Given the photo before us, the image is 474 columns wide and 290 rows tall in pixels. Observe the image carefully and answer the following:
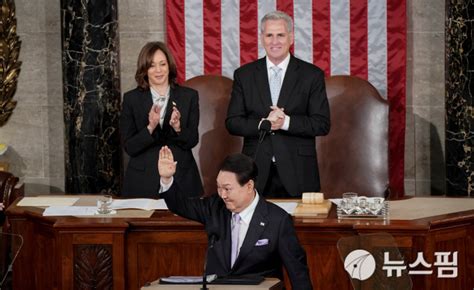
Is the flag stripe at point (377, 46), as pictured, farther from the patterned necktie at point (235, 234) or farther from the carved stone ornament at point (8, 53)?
the patterned necktie at point (235, 234)

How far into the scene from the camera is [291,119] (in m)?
7.25

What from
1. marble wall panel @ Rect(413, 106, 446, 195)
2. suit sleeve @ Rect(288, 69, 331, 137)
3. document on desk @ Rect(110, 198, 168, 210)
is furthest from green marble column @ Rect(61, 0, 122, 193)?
marble wall panel @ Rect(413, 106, 446, 195)

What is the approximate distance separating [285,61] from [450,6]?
2051 mm

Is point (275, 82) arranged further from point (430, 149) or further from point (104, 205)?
point (430, 149)

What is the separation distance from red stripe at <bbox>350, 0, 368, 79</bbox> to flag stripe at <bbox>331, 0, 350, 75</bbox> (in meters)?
0.04

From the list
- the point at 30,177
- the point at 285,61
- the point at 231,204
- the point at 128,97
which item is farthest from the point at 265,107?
the point at 30,177

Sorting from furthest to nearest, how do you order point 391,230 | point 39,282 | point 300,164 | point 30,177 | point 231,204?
point 30,177
point 300,164
point 39,282
point 391,230
point 231,204

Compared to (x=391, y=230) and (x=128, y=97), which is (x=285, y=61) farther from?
(x=391, y=230)

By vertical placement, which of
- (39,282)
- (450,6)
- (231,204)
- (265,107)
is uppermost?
(450,6)

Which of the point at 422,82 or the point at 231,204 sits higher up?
the point at 422,82

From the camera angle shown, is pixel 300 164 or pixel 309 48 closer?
pixel 300 164

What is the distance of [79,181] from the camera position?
30.5 feet

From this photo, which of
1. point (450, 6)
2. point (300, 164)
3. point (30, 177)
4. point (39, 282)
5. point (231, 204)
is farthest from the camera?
point (30, 177)

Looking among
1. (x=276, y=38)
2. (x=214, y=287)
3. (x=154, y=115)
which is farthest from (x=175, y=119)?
(x=214, y=287)
